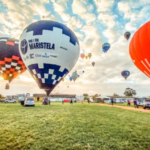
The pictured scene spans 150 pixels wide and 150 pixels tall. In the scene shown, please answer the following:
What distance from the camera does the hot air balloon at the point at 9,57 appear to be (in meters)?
14.6

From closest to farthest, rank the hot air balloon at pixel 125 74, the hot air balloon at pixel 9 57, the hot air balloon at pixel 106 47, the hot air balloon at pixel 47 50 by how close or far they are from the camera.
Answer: the hot air balloon at pixel 47 50
the hot air balloon at pixel 9 57
the hot air balloon at pixel 106 47
the hot air balloon at pixel 125 74

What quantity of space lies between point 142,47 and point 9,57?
1396 centimetres

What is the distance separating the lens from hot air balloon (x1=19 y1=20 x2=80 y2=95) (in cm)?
953

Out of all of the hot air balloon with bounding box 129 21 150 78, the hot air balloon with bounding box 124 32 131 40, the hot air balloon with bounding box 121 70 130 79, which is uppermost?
the hot air balloon with bounding box 124 32 131 40

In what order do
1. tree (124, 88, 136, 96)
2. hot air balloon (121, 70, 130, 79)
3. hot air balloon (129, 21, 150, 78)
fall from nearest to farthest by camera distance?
1. hot air balloon (129, 21, 150, 78)
2. hot air balloon (121, 70, 130, 79)
3. tree (124, 88, 136, 96)

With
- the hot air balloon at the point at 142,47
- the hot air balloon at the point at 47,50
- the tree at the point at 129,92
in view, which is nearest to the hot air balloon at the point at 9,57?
the hot air balloon at the point at 47,50

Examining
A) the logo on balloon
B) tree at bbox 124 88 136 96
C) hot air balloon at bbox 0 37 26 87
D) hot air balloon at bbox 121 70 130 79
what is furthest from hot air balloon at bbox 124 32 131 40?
tree at bbox 124 88 136 96

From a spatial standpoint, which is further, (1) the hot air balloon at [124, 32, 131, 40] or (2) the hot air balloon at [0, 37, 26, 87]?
(1) the hot air balloon at [124, 32, 131, 40]

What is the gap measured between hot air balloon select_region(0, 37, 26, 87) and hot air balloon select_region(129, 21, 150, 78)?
42.3 feet

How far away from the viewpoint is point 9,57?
14.9 m

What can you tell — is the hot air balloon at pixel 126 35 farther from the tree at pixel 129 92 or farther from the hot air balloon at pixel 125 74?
the tree at pixel 129 92

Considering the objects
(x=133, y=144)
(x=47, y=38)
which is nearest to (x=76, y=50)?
(x=47, y=38)

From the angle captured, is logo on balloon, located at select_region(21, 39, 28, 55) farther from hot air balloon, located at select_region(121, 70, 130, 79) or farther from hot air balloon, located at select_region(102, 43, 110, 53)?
hot air balloon, located at select_region(121, 70, 130, 79)

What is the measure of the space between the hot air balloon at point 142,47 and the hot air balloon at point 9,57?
42.3ft
